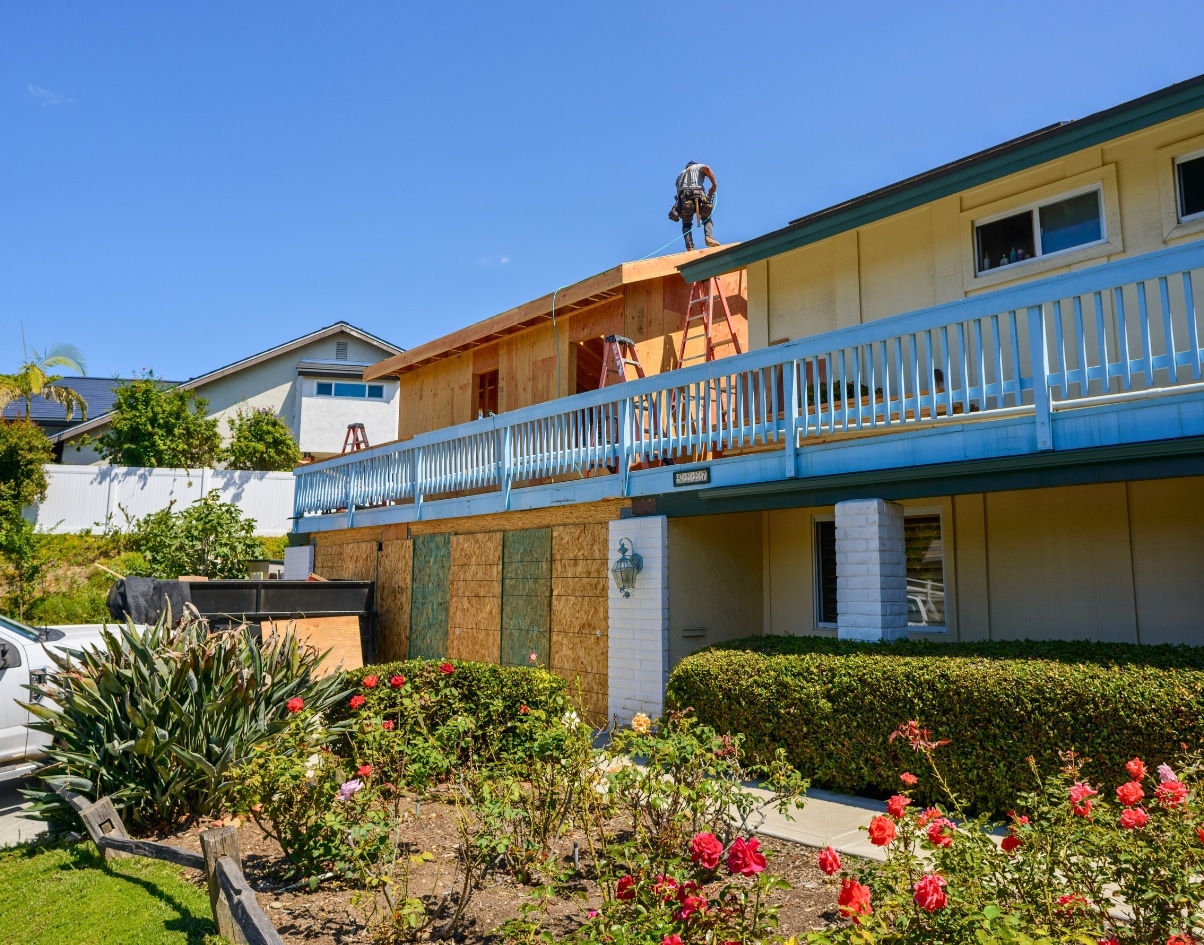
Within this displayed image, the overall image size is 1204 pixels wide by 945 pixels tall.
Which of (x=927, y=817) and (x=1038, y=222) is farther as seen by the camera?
(x=1038, y=222)

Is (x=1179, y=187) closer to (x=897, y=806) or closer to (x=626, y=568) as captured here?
(x=626, y=568)

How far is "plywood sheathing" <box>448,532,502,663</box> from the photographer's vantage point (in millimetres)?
12516

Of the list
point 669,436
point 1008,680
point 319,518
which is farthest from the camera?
point 319,518

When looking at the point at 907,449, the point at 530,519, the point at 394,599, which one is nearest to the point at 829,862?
the point at 907,449

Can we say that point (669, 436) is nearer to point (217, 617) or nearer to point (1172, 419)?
point (1172, 419)

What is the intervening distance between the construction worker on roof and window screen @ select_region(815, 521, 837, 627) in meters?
7.01

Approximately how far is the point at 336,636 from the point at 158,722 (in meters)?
7.74

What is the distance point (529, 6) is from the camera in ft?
41.2

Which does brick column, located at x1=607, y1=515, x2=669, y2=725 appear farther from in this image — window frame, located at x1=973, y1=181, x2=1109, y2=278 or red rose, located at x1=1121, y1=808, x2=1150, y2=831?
red rose, located at x1=1121, y1=808, x2=1150, y2=831

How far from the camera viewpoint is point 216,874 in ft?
14.3

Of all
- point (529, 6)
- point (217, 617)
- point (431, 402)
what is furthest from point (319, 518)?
point (529, 6)

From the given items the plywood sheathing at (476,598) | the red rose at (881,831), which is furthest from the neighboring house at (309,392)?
the red rose at (881,831)

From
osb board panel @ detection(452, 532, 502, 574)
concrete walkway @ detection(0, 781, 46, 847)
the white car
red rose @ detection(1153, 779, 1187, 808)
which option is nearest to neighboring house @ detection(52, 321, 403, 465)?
osb board panel @ detection(452, 532, 502, 574)

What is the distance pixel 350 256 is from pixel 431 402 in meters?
3.58
